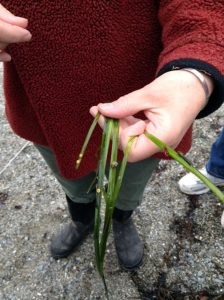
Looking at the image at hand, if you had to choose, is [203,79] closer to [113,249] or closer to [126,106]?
[126,106]

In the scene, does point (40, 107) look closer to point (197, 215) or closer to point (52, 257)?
point (52, 257)

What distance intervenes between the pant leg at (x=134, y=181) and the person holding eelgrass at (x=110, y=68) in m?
0.16

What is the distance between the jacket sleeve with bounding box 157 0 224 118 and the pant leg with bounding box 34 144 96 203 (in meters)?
0.60

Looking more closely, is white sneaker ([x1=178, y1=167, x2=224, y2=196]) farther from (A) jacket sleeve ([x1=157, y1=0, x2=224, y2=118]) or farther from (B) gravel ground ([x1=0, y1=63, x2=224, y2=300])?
(A) jacket sleeve ([x1=157, y1=0, x2=224, y2=118])

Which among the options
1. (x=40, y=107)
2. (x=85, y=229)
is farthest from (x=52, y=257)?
(x=40, y=107)

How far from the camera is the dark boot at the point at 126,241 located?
4.86ft

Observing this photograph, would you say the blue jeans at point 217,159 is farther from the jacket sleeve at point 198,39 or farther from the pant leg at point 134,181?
the jacket sleeve at point 198,39

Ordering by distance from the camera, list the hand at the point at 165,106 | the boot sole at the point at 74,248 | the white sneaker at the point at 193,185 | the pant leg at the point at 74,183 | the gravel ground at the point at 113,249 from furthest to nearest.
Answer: the white sneaker at the point at 193,185 < the boot sole at the point at 74,248 < the gravel ground at the point at 113,249 < the pant leg at the point at 74,183 < the hand at the point at 165,106

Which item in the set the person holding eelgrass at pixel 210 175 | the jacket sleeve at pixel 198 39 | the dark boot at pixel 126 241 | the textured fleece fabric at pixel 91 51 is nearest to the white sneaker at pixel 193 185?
the person holding eelgrass at pixel 210 175

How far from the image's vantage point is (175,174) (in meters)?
1.88

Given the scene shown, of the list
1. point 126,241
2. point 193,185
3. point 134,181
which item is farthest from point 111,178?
point 193,185

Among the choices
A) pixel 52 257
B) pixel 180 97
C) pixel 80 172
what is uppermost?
pixel 180 97

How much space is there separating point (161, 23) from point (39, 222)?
50.0 inches

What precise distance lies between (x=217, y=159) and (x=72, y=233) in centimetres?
75
